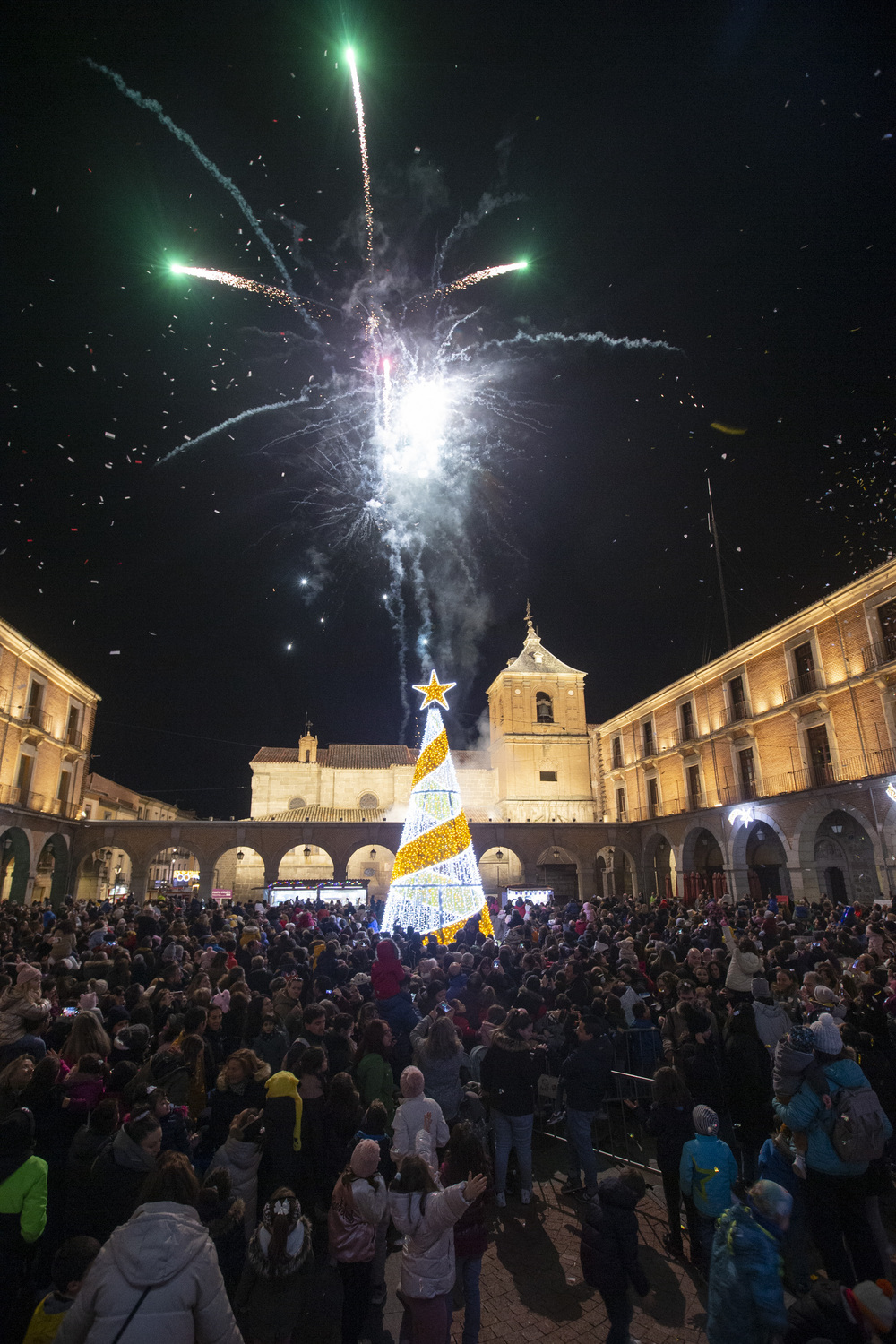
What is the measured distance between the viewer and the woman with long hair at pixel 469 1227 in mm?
3230

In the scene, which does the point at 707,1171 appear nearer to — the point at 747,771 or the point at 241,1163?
the point at 241,1163

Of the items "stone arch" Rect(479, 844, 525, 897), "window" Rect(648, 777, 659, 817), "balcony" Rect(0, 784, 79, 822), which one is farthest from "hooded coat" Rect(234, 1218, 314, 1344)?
"window" Rect(648, 777, 659, 817)

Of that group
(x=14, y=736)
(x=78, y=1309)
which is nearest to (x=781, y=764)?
(x=78, y=1309)

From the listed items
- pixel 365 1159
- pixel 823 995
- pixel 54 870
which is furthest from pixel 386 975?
pixel 54 870

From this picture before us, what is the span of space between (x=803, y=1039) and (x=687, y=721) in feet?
79.2

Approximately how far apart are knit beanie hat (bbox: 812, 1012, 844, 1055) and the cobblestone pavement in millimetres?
1521

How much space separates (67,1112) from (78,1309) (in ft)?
5.91

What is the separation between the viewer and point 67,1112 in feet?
11.4

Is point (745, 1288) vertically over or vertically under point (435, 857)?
under

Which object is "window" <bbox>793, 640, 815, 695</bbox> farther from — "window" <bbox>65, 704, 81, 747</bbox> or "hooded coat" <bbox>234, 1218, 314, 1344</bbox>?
"window" <bbox>65, 704, 81, 747</bbox>

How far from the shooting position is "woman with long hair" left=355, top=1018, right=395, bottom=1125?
14.9 feet

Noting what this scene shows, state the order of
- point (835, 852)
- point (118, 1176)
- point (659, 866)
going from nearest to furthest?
point (118, 1176), point (835, 852), point (659, 866)

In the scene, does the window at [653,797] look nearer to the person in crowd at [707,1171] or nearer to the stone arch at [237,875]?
the stone arch at [237,875]

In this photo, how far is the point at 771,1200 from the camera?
274 centimetres
